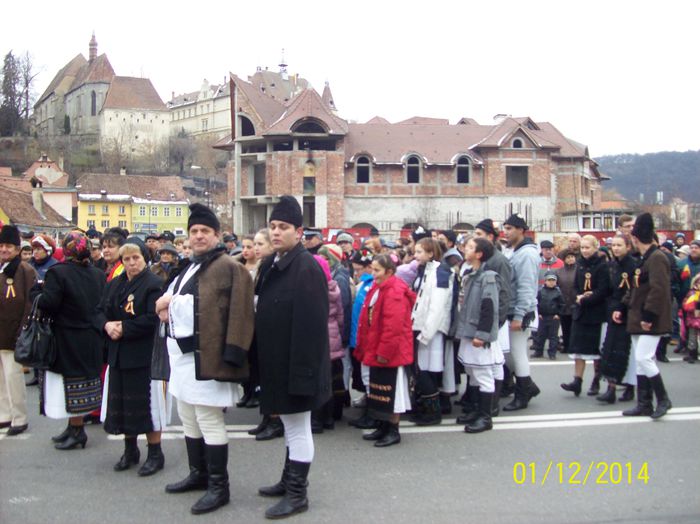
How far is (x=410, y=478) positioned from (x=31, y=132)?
112903 millimetres

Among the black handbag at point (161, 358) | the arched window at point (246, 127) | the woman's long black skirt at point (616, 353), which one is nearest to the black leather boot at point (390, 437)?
the black handbag at point (161, 358)

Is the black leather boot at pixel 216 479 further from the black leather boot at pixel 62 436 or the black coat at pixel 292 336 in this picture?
the black leather boot at pixel 62 436

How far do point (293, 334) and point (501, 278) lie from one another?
333 cm

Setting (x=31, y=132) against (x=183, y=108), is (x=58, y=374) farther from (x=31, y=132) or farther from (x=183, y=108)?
(x=183, y=108)

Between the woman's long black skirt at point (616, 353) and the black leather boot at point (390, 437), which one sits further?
the woman's long black skirt at point (616, 353)

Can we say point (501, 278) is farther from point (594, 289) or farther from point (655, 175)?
point (655, 175)

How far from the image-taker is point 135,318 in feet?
19.0

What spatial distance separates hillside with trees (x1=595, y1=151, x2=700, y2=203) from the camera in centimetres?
7784

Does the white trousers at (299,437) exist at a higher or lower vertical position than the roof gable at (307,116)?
lower

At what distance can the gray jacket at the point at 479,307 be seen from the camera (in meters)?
7.04

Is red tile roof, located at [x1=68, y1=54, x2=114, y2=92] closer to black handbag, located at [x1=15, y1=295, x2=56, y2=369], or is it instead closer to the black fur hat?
black handbag, located at [x1=15, y1=295, x2=56, y2=369]

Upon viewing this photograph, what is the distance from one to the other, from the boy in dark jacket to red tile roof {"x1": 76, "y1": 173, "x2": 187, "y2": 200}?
7253 centimetres

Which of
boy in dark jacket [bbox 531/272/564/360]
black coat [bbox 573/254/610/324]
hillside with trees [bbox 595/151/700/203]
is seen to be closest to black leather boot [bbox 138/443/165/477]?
black coat [bbox 573/254/610/324]
